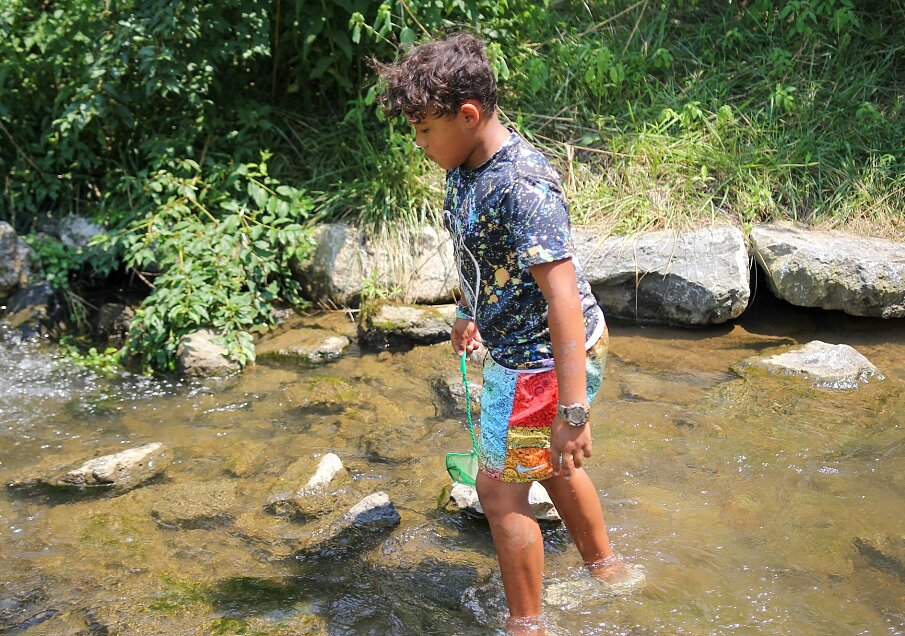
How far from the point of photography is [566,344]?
2148 millimetres

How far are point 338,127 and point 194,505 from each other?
3333mm

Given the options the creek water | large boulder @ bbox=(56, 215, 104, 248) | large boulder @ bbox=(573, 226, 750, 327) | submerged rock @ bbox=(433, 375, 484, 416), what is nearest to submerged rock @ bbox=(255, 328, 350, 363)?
the creek water

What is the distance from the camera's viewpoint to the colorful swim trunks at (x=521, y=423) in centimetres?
230

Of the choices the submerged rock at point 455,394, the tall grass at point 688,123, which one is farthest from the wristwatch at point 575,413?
the tall grass at point 688,123

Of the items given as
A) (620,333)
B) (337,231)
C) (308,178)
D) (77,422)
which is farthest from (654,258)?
(77,422)

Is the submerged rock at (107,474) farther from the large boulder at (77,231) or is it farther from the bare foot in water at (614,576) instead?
the large boulder at (77,231)

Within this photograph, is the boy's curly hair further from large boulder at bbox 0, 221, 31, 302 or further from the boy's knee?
large boulder at bbox 0, 221, 31, 302

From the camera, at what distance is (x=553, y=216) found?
7.03 feet

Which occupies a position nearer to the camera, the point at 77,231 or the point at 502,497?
the point at 502,497

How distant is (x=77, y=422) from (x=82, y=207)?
2.19 m

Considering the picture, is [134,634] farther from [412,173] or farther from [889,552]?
[412,173]

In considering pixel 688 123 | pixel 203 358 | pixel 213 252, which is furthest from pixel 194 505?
pixel 688 123

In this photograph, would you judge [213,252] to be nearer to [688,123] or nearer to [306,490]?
[306,490]

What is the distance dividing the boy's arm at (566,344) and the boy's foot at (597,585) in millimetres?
603
